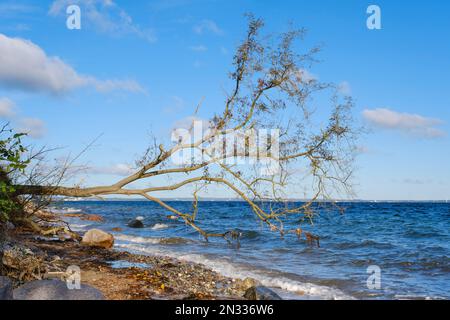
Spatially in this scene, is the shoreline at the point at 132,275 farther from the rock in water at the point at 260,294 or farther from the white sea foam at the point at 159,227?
the white sea foam at the point at 159,227

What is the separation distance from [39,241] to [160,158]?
855cm

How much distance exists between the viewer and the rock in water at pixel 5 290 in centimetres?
702

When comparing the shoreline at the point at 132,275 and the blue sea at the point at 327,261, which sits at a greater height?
the shoreline at the point at 132,275

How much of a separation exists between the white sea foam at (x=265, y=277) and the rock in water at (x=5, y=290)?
7.22 meters

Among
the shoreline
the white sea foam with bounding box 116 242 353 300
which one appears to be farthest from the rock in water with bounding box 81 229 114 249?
the white sea foam with bounding box 116 242 353 300

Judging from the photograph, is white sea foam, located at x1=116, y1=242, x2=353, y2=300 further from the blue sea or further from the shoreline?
the shoreline

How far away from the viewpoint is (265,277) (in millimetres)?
14367

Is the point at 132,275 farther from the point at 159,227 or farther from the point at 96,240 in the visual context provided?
the point at 159,227

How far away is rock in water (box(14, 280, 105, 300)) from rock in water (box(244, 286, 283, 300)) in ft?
13.4

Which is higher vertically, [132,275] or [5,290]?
[5,290]

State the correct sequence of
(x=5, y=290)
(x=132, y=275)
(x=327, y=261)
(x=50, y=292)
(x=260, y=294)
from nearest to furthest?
1. (x=5, y=290)
2. (x=50, y=292)
3. (x=260, y=294)
4. (x=132, y=275)
5. (x=327, y=261)

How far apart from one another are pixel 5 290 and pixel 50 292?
0.70 m

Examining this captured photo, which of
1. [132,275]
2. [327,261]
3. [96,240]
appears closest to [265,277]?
[132,275]

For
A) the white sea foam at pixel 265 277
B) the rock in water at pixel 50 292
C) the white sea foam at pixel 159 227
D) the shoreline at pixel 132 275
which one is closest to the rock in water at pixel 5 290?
the rock in water at pixel 50 292
